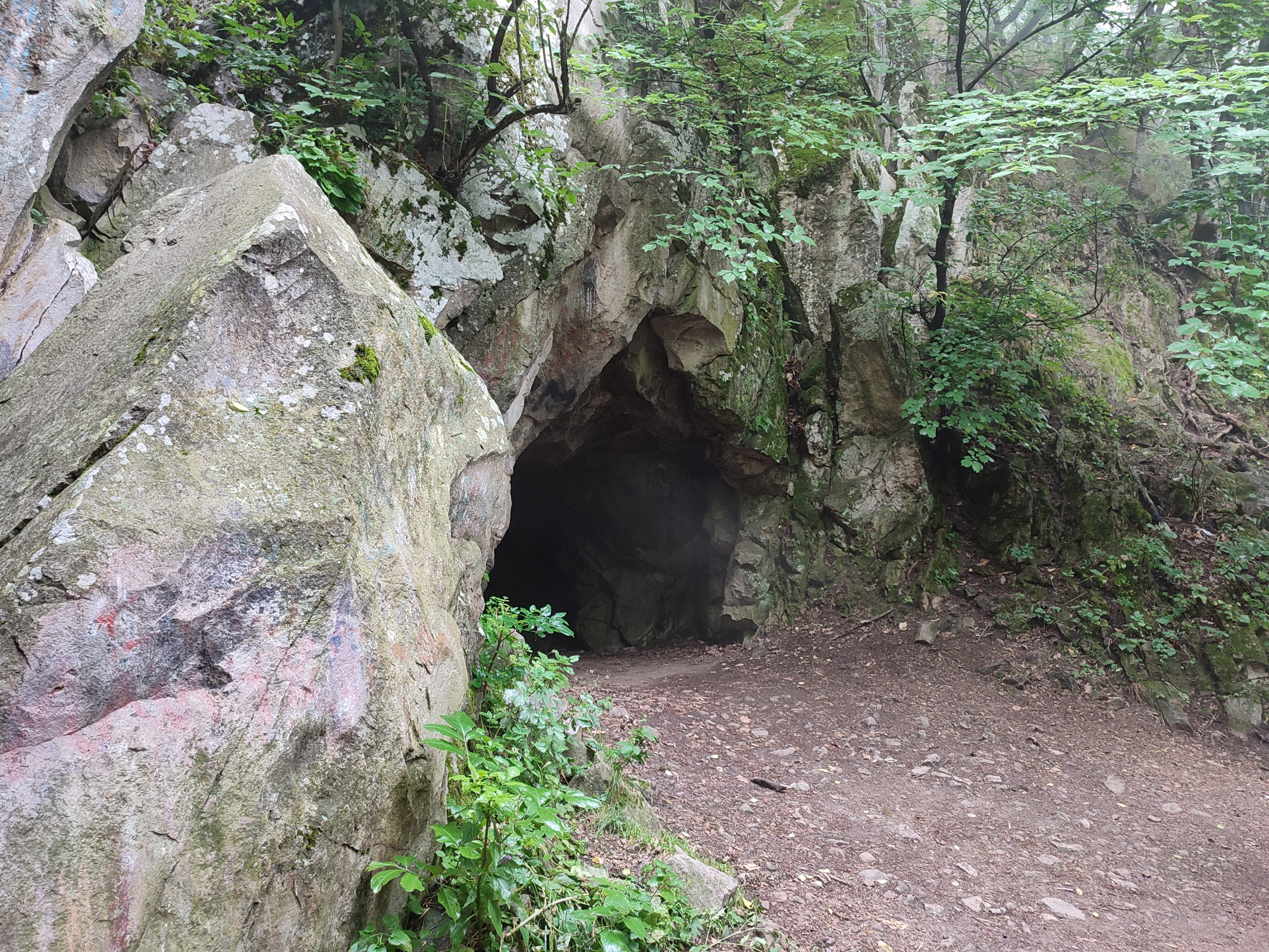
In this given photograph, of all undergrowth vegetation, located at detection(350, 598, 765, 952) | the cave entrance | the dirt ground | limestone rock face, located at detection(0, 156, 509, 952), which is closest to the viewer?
limestone rock face, located at detection(0, 156, 509, 952)

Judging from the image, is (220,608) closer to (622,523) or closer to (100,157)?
(100,157)

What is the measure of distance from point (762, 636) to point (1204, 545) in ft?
15.4

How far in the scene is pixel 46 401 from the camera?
2.22 metres

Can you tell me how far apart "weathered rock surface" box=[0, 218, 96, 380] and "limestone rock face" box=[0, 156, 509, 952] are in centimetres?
88

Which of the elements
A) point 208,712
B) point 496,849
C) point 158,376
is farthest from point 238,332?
point 496,849

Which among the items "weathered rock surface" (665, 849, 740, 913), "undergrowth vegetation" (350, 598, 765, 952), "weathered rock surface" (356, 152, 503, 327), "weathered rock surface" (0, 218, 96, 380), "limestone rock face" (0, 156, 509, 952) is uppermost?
"weathered rock surface" (356, 152, 503, 327)

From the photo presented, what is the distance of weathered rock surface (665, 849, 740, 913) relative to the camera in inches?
→ 115

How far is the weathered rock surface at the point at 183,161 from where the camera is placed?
4.02 metres

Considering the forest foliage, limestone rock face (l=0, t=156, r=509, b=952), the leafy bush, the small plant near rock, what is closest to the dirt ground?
limestone rock face (l=0, t=156, r=509, b=952)

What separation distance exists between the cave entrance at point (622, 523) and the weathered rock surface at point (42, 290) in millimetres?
5328

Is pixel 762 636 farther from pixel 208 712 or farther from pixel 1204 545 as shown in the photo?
pixel 208 712

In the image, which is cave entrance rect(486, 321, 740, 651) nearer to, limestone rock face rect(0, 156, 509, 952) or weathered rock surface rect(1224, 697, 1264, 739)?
Result: weathered rock surface rect(1224, 697, 1264, 739)

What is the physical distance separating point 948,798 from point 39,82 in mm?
6525

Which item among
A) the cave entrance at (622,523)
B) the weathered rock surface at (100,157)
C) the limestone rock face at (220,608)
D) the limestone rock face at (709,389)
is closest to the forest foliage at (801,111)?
the limestone rock face at (709,389)
